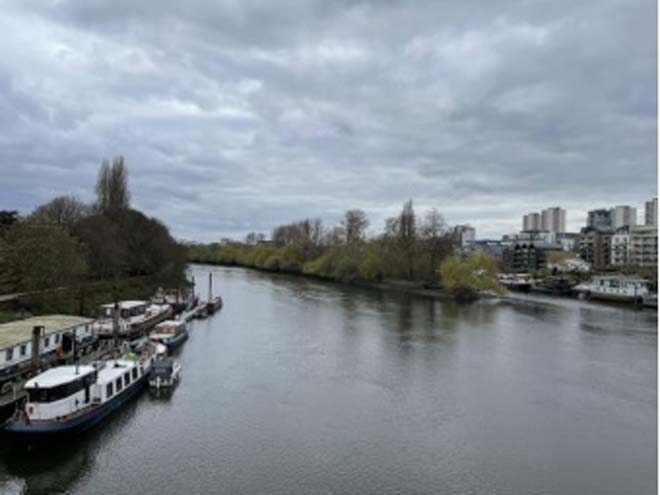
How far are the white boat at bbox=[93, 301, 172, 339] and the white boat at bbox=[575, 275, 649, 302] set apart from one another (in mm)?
57667

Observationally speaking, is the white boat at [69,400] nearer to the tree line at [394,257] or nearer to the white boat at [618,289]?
the tree line at [394,257]

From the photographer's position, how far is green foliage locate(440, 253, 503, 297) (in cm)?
7150

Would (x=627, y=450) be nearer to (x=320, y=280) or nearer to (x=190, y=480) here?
(x=190, y=480)

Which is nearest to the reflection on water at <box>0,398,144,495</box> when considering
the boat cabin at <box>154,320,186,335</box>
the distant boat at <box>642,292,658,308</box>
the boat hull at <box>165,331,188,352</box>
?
the boat hull at <box>165,331,188,352</box>

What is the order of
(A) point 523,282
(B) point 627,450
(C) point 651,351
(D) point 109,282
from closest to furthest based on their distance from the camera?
(B) point 627,450, (C) point 651,351, (D) point 109,282, (A) point 523,282

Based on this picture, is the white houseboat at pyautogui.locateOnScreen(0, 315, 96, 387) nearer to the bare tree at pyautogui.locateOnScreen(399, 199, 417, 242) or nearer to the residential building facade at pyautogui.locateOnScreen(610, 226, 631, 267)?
the bare tree at pyautogui.locateOnScreen(399, 199, 417, 242)

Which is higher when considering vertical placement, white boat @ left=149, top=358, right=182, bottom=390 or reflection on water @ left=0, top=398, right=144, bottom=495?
white boat @ left=149, top=358, right=182, bottom=390

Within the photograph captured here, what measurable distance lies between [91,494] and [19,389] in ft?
22.1

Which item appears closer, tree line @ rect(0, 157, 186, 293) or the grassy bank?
tree line @ rect(0, 157, 186, 293)

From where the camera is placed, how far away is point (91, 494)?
15773 mm

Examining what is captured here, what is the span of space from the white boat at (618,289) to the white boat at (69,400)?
219 ft

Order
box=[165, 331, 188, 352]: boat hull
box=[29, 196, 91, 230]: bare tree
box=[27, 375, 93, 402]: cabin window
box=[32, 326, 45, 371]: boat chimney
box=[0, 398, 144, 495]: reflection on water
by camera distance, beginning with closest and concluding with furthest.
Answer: box=[0, 398, 144, 495]: reflection on water
box=[27, 375, 93, 402]: cabin window
box=[32, 326, 45, 371]: boat chimney
box=[165, 331, 188, 352]: boat hull
box=[29, 196, 91, 230]: bare tree

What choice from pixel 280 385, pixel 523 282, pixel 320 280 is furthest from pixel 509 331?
pixel 320 280

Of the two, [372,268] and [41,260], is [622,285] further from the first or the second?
[41,260]
